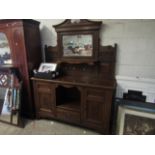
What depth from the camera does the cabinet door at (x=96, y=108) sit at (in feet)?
5.83

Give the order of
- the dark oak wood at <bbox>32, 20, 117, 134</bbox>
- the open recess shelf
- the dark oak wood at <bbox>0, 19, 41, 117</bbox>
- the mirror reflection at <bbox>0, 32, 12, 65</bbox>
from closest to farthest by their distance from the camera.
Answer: the dark oak wood at <bbox>32, 20, 117, 134</bbox> → the dark oak wood at <bbox>0, 19, 41, 117</bbox> → the open recess shelf → the mirror reflection at <bbox>0, 32, 12, 65</bbox>

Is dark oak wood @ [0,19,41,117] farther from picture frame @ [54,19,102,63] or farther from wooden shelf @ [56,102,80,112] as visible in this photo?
wooden shelf @ [56,102,80,112]

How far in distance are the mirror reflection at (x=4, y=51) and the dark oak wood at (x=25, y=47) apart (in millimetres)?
130

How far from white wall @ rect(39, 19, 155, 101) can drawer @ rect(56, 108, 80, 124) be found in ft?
2.90

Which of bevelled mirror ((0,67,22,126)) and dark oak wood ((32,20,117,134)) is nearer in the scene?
dark oak wood ((32,20,117,134))

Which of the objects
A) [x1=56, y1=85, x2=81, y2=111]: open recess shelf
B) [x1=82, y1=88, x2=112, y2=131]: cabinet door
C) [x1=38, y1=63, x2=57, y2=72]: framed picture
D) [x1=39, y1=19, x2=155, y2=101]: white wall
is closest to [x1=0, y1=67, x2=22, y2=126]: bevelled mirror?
[x1=38, y1=63, x2=57, y2=72]: framed picture

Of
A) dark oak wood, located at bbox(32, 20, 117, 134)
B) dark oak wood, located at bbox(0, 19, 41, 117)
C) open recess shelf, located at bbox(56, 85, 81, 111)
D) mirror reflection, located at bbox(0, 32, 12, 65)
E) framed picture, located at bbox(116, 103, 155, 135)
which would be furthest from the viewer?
mirror reflection, located at bbox(0, 32, 12, 65)

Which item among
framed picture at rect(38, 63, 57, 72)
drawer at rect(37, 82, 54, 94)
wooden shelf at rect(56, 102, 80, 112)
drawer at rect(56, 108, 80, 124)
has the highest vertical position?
framed picture at rect(38, 63, 57, 72)

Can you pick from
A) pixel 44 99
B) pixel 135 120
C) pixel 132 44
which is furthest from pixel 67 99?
pixel 132 44

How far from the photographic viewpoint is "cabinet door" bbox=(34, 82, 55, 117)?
6.90 feet

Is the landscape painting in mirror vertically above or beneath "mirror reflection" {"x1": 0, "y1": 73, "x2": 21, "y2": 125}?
above

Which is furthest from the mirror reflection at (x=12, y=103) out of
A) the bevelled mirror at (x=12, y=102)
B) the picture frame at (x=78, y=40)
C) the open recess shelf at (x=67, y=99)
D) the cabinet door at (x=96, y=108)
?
the cabinet door at (x=96, y=108)

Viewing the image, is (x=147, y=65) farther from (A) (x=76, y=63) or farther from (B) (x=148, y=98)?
(A) (x=76, y=63)
